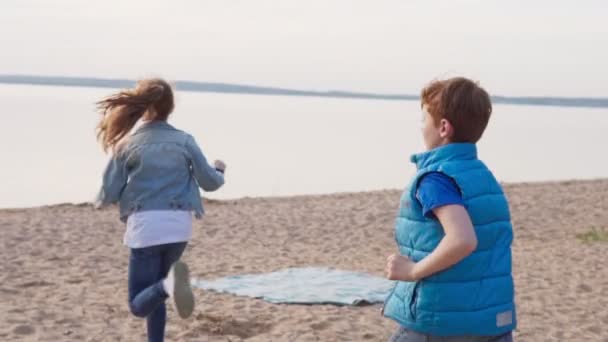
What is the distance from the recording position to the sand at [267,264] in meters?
7.10

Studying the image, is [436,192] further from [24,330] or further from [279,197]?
[279,197]

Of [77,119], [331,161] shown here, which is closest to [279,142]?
[331,161]

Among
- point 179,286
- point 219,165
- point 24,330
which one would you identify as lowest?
point 24,330

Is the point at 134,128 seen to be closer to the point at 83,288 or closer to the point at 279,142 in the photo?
the point at 83,288

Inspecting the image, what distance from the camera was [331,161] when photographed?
33.1 meters

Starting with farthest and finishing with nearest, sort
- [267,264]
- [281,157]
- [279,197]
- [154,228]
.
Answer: [281,157] < [279,197] < [267,264] < [154,228]

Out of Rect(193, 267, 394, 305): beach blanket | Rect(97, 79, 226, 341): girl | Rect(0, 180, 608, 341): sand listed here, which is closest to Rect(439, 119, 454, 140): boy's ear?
Rect(97, 79, 226, 341): girl

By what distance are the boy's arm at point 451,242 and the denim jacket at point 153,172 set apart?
7.45 feet

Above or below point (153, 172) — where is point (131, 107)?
above

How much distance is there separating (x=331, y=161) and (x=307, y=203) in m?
16.6

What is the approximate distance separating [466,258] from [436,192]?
0.83 ft

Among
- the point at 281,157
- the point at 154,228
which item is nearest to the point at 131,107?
the point at 154,228

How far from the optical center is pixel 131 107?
17.2 feet

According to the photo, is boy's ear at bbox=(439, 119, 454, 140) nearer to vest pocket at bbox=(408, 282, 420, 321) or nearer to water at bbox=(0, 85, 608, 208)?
vest pocket at bbox=(408, 282, 420, 321)
